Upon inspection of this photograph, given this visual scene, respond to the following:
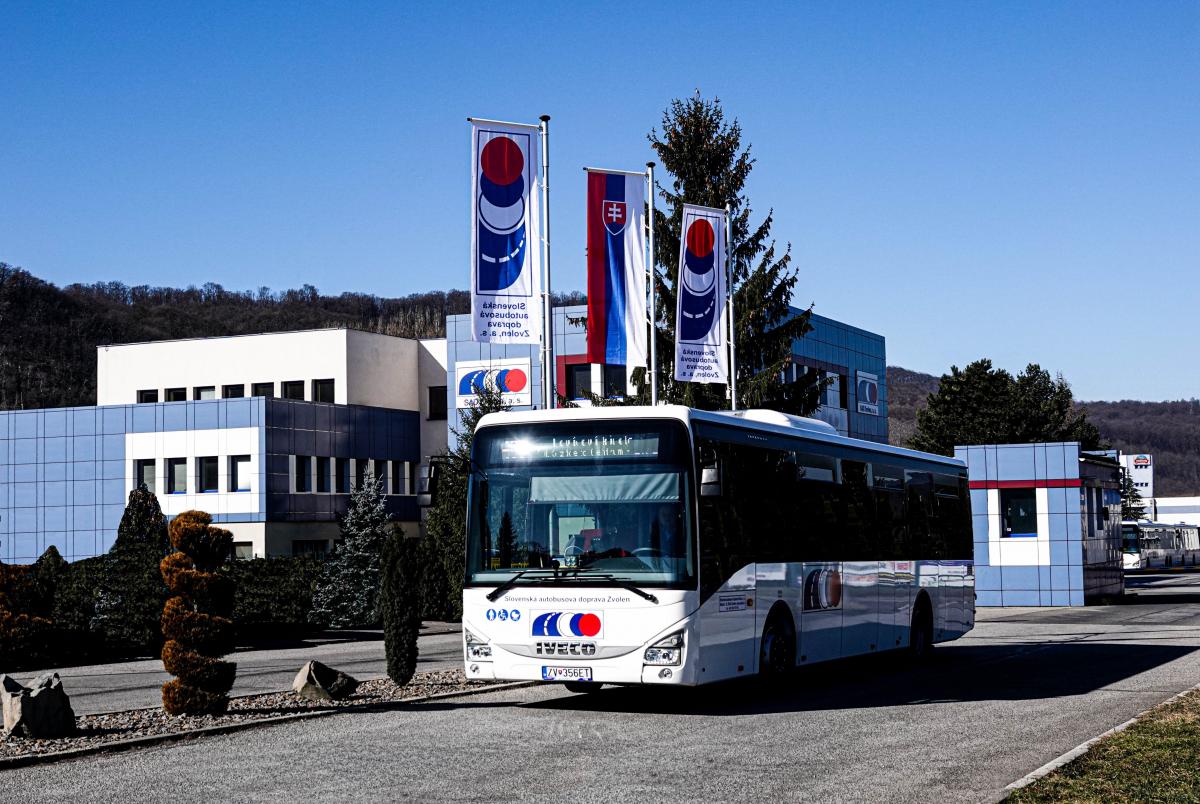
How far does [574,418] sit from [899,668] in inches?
320

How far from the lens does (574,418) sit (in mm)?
15891

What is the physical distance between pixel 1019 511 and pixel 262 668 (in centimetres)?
2598

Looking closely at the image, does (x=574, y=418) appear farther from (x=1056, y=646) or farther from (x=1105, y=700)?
(x=1056, y=646)

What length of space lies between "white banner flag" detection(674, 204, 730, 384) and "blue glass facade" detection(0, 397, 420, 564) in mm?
37858

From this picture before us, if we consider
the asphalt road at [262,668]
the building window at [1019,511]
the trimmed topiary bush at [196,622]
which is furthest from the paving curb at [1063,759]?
the building window at [1019,511]

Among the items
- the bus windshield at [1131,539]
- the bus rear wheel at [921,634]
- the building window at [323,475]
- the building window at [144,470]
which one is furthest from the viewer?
the bus windshield at [1131,539]

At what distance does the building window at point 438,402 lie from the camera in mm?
78062

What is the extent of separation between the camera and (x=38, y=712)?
1347 cm

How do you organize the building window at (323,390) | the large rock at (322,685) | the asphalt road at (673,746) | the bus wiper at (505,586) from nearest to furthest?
the asphalt road at (673,746) < the bus wiper at (505,586) < the large rock at (322,685) < the building window at (323,390)

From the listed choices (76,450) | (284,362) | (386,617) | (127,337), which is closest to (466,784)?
(386,617)

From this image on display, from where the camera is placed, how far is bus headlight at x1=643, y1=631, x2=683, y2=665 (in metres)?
14.8

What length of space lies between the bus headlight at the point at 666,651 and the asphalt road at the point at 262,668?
20.0ft

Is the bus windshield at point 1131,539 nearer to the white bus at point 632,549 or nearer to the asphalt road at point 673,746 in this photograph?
the asphalt road at point 673,746

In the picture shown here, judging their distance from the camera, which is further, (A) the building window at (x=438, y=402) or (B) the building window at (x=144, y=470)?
(A) the building window at (x=438, y=402)
